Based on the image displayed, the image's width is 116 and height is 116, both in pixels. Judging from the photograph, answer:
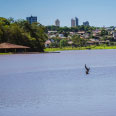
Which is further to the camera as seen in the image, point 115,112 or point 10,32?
point 10,32

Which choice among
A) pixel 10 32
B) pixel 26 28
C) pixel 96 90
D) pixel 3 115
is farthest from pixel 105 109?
pixel 26 28

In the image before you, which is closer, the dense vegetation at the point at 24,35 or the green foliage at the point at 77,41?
the dense vegetation at the point at 24,35

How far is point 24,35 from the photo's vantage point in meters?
99.2

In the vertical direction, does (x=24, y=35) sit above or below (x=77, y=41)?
above

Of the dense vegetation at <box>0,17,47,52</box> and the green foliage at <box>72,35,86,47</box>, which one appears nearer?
the dense vegetation at <box>0,17,47,52</box>

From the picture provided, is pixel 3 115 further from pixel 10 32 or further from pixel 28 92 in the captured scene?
pixel 10 32

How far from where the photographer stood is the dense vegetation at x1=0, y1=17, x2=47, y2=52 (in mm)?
98000

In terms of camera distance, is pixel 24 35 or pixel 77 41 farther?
pixel 77 41

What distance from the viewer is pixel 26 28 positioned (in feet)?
347

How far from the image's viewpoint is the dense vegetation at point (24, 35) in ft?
322

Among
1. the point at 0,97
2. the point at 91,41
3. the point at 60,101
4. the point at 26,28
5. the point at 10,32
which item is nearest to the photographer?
the point at 60,101

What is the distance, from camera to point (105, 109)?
15812 millimetres

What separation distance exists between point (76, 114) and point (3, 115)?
267 centimetres

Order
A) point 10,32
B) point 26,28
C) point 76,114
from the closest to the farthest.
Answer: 1. point 76,114
2. point 10,32
3. point 26,28
